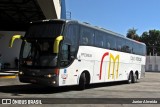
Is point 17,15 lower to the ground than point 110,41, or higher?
higher

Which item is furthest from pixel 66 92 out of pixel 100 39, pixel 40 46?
pixel 100 39

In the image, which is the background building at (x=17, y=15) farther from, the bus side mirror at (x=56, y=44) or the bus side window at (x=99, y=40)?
the bus side mirror at (x=56, y=44)

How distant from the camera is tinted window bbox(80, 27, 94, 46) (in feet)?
59.9

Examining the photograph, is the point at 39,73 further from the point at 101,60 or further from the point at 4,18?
the point at 4,18

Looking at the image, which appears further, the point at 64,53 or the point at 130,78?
the point at 130,78

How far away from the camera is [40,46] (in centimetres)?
1648

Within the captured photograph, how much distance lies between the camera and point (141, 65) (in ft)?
95.6

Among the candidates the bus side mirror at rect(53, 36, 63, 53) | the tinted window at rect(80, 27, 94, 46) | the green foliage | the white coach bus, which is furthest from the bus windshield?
the green foliage

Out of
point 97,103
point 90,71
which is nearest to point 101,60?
point 90,71

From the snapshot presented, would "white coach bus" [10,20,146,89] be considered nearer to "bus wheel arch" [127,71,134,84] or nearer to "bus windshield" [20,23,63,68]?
"bus windshield" [20,23,63,68]

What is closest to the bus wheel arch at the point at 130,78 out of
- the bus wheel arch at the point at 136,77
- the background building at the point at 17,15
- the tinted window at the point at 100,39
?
the bus wheel arch at the point at 136,77

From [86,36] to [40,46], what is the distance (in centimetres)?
306

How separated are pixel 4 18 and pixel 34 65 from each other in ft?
104

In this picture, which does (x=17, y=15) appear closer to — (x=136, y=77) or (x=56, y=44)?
(x=136, y=77)
